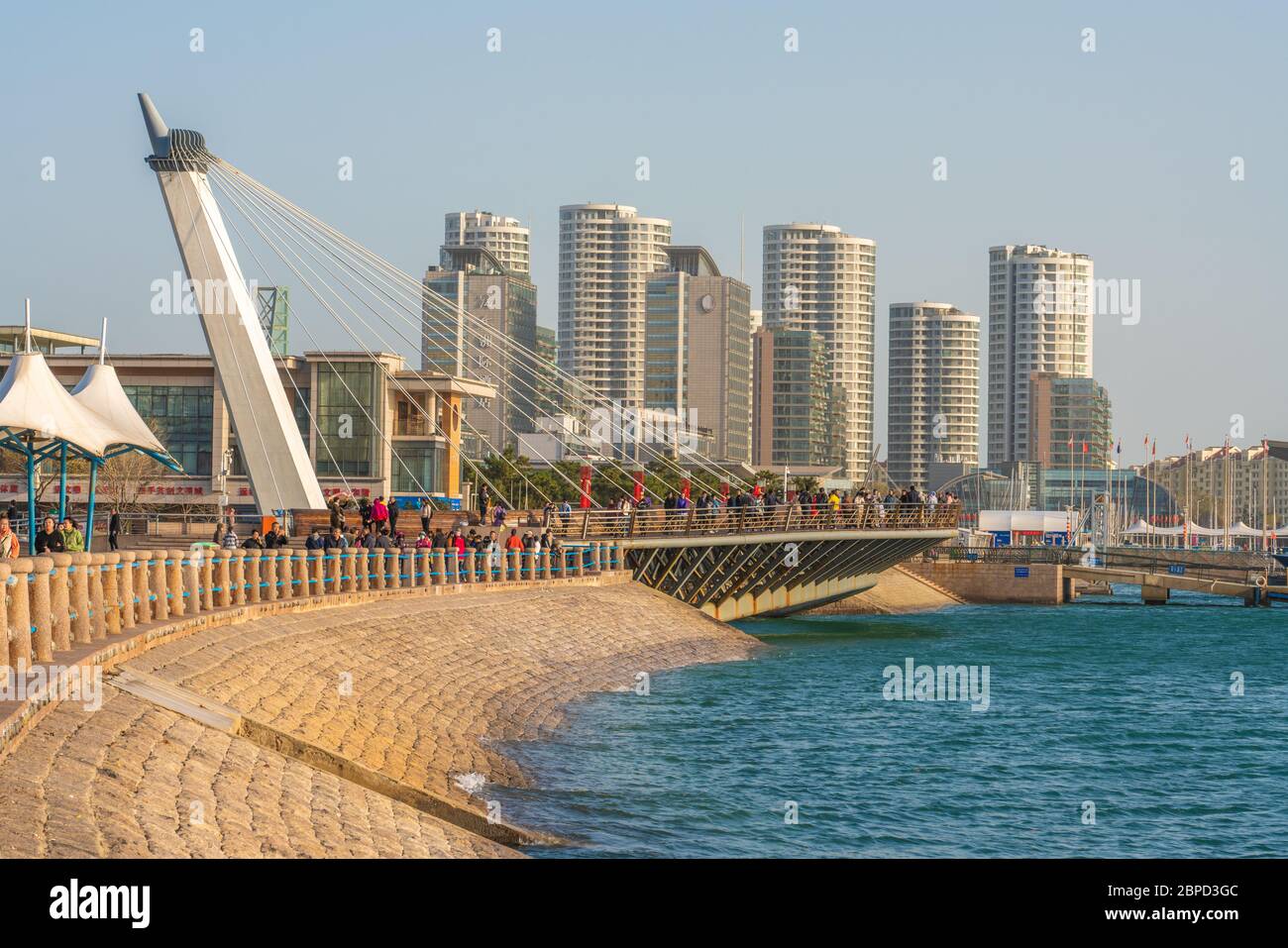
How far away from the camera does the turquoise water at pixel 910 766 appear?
878 inches

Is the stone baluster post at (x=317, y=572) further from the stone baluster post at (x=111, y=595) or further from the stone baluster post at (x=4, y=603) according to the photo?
the stone baluster post at (x=4, y=603)

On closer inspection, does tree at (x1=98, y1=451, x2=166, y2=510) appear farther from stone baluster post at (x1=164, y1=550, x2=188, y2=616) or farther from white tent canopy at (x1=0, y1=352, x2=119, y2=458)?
stone baluster post at (x1=164, y1=550, x2=188, y2=616)

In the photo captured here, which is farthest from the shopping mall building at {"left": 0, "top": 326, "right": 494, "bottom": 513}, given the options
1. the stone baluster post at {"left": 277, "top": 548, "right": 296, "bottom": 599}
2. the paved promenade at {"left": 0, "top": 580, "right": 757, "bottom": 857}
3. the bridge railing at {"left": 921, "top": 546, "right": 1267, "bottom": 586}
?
the stone baluster post at {"left": 277, "top": 548, "right": 296, "bottom": 599}

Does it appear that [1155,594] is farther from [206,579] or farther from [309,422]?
[206,579]

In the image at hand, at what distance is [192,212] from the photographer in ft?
148

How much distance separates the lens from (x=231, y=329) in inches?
1784

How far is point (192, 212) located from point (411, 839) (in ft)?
100

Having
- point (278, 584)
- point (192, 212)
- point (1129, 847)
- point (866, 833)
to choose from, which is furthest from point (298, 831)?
point (192, 212)

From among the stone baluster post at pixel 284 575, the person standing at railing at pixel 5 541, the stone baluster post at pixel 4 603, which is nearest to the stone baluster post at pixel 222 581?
the stone baluster post at pixel 284 575

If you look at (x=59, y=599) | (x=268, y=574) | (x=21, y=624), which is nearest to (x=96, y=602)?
(x=59, y=599)

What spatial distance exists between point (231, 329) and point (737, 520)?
1987cm

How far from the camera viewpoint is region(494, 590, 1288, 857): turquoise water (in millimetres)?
22312

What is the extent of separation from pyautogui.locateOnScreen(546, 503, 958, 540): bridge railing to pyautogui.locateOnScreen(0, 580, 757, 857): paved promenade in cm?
868

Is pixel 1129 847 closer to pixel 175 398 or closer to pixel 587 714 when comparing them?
pixel 587 714
